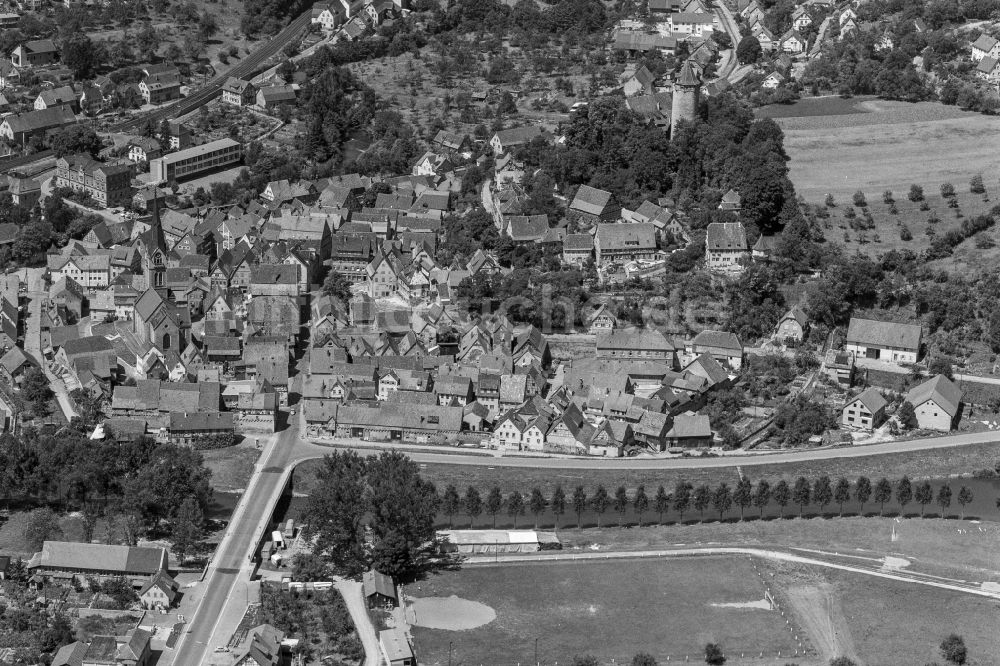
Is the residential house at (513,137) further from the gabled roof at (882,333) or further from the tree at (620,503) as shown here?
the tree at (620,503)

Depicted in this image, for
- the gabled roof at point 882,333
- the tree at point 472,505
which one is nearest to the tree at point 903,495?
the gabled roof at point 882,333

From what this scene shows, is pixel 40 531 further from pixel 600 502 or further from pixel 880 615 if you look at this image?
pixel 880 615

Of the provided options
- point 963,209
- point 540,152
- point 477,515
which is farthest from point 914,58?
point 477,515

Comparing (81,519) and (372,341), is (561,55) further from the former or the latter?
(81,519)

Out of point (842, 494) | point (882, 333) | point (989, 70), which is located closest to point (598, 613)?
point (842, 494)

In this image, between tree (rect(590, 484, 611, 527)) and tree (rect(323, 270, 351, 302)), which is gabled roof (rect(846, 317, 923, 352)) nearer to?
tree (rect(590, 484, 611, 527))

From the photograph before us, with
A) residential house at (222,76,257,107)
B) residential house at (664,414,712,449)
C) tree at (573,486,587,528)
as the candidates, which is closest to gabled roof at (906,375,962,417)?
residential house at (664,414,712,449)
